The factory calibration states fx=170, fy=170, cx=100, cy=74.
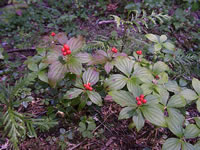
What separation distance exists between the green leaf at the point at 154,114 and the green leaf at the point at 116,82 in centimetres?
32

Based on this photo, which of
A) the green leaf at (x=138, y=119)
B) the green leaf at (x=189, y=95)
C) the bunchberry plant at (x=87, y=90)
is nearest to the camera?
the green leaf at (x=138, y=119)

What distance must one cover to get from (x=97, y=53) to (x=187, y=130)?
118cm

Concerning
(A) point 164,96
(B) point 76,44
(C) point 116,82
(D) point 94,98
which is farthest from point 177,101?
(B) point 76,44

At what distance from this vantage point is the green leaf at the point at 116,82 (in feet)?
5.69

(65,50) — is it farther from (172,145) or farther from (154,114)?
(172,145)

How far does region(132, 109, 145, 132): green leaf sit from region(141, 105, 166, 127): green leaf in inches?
1.5

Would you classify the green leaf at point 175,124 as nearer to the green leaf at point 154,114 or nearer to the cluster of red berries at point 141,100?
the green leaf at point 154,114

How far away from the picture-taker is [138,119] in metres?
1.51

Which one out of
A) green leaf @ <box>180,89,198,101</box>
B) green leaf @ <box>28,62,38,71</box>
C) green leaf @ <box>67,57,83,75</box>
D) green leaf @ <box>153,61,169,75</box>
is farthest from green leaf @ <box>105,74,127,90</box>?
green leaf @ <box>28,62,38,71</box>

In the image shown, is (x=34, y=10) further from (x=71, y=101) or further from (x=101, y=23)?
(x=71, y=101)

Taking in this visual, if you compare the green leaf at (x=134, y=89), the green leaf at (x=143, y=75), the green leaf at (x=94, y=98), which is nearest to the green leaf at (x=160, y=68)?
the green leaf at (x=143, y=75)

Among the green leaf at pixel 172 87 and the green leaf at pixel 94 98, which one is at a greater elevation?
the green leaf at pixel 94 98

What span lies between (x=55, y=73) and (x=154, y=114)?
3.19ft

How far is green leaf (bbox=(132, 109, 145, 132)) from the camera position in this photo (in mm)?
1481
